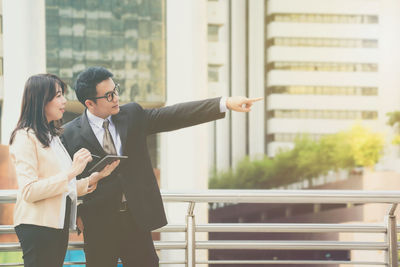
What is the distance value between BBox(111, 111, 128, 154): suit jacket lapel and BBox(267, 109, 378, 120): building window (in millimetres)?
71925

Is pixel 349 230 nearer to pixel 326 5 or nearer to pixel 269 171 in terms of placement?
pixel 269 171

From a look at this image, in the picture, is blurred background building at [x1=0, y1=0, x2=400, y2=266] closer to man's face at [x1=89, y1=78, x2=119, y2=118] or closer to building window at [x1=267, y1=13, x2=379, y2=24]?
building window at [x1=267, y1=13, x2=379, y2=24]

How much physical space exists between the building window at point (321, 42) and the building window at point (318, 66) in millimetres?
2081

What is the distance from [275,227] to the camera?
416 cm

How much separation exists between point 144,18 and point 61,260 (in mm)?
25678

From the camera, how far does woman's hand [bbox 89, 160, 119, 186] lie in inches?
118

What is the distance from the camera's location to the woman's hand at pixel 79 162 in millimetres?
2838

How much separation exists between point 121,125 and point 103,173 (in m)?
0.26

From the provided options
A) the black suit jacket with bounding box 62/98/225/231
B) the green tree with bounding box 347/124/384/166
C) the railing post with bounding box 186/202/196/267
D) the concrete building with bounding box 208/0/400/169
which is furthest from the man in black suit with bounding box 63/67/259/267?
the concrete building with bounding box 208/0/400/169

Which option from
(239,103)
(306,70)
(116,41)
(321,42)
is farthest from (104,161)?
(321,42)

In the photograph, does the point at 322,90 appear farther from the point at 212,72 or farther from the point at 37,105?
the point at 37,105

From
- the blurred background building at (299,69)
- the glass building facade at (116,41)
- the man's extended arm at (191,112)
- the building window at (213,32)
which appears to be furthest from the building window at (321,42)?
the man's extended arm at (191,112)

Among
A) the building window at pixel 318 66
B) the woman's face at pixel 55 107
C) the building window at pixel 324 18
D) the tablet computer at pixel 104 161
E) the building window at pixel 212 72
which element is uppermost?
the building window at pixel 324 18

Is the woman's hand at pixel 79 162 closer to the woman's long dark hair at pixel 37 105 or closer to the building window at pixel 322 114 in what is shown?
the woman's long dark hair at pixel 37 105
